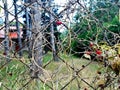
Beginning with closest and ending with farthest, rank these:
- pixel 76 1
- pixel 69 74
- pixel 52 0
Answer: pixel 76 1 < pixel 69 74 < pixel 52 0

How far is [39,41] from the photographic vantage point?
1.02 metres

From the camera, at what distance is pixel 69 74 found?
1.07m

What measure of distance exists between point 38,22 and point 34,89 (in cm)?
28

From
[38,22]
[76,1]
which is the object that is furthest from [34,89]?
[76,1]

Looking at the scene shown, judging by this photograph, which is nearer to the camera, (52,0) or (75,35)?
(75,35)

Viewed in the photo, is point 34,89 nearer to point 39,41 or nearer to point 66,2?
point 39,41

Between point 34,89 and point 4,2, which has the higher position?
point 4,2

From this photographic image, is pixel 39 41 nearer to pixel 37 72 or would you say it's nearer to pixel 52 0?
pixel 37 72

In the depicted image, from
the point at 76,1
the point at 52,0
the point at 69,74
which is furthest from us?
the point at 52,0

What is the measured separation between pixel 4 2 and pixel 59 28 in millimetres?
225

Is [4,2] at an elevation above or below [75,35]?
above

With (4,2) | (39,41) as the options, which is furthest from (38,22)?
(4,2)

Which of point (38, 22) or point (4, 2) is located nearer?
point (38, 22)

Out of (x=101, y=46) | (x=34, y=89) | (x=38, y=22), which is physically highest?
(x=38, y=22)
